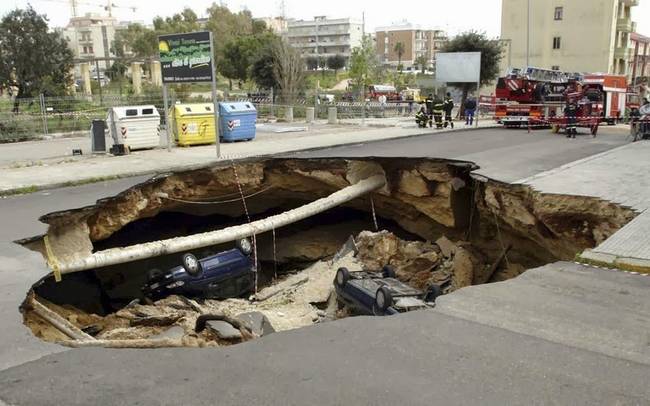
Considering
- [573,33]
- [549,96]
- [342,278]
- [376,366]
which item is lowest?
[342,278]

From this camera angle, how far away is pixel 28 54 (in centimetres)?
2602

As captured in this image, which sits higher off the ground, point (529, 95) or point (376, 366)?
point (529, 95)

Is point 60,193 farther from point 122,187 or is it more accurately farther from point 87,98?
point 87,98

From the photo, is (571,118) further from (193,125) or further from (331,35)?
(331,35)

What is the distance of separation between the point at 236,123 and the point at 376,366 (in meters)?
15.0

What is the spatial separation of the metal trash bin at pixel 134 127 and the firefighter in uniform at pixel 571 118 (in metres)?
13.6

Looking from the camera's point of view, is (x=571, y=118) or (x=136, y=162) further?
(x=571, y=118)

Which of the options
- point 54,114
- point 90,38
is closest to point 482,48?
point 54,114

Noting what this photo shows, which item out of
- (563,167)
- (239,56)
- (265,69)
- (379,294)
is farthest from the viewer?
(239,56)

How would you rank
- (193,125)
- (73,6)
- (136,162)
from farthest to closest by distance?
(73,6)
(193,125)
(136,162)

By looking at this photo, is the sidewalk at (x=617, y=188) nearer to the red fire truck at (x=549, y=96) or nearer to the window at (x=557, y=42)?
the red fire truck at (x=549, y=96)

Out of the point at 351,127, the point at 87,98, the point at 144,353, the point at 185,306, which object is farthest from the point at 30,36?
the point at 144,353

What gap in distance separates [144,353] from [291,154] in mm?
10529

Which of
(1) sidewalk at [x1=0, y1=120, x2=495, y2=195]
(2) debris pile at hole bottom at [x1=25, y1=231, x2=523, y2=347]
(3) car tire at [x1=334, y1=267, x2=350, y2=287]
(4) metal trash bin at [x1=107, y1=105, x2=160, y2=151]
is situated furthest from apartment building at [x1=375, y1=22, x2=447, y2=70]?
(3) car tire at [x1=334, y1=267, x2=350, y2=287]
